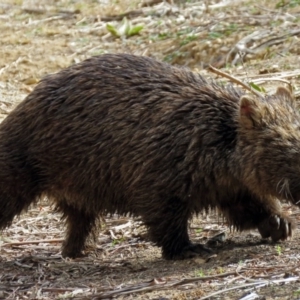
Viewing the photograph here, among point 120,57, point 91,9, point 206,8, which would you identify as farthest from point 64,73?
point 91,9

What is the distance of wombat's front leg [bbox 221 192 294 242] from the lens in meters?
8.25

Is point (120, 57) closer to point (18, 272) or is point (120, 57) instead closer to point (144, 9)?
point (18, 272)

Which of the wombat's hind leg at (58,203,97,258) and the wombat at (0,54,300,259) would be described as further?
the wombat's hind leg at (58,203,97,258)

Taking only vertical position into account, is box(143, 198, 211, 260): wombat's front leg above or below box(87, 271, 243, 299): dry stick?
above

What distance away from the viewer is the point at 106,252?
8898 mm

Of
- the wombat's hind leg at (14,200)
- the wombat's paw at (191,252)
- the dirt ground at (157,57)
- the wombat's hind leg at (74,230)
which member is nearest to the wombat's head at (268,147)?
the dirt ground at (157,57)

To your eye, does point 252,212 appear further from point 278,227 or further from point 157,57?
point 157,57

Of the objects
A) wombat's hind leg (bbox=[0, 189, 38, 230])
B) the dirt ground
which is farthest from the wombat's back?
the dirt ground

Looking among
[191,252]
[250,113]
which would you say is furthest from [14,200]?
[250,113]

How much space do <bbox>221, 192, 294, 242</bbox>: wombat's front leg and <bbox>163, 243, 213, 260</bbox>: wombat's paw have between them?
1.40ft

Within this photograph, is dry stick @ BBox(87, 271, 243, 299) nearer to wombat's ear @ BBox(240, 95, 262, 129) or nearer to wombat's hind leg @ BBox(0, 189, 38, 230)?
wombat's ear @ BBox(240, 95, 262, 129)

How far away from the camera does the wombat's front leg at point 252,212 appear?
8.25 m

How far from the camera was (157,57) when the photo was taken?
14.3 meters

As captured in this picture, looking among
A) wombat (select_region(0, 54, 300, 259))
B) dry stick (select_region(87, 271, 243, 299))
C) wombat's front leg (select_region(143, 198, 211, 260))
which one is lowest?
dry stick (select_region(87, 271, 243, 299))
